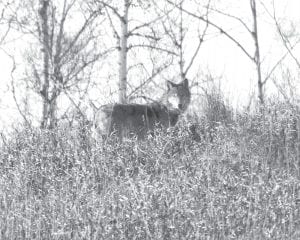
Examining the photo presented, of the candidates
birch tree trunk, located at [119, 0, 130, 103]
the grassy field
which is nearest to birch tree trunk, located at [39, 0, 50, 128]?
birch tree trunk, located at [119, 0, 130, 103]

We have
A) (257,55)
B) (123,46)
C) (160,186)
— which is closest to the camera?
(160,186)

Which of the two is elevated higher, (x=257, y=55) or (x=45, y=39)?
(x=45, y=39)

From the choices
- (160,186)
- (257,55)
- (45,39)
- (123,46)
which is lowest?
(160,186)

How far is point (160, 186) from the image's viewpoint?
18.5 ft

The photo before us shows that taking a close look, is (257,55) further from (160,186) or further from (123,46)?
(160,186)

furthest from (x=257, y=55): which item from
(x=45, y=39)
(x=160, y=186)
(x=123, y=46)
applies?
(x=45, y=39)

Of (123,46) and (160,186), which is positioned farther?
(123,46)

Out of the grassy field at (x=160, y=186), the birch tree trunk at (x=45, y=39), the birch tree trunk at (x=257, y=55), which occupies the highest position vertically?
the birch tree trunk at (x=45, y=39)

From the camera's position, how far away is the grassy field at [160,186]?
470 cm

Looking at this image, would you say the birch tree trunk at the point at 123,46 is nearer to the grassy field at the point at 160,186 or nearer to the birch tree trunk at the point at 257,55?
the birch tree trunk at the point at 257,55

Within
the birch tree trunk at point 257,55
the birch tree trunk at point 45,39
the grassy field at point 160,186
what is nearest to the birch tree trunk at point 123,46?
the birch tree trunk at point 45,39

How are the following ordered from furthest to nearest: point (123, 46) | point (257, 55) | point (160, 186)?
point (123, 46)
point (257, 55)
point (160, 186)

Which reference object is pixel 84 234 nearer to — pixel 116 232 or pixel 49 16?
pixel 116 232

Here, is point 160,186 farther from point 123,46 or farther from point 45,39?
point 45,39
